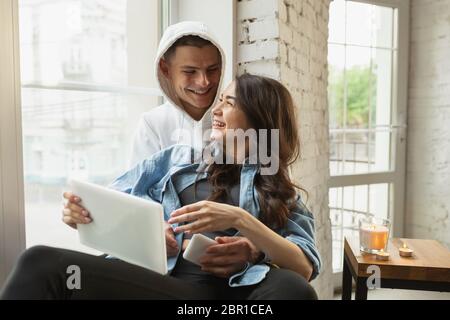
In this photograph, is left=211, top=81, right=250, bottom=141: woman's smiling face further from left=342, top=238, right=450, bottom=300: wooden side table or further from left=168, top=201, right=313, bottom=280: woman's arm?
left=342, top=238, right=450, bottom=300: wooden side table

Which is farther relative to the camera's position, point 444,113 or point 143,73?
point 444,113

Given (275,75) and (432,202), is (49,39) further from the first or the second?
(432,202)

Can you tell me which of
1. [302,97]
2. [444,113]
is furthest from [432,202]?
[302,97]

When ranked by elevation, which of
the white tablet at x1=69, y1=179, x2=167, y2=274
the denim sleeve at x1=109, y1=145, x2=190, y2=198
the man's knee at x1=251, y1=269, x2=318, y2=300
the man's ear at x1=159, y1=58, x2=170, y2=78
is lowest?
the man's knee at x1=251, y1=269, x2=318, y2=300

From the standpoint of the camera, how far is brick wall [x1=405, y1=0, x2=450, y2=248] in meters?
2.62

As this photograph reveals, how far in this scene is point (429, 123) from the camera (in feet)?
8.91

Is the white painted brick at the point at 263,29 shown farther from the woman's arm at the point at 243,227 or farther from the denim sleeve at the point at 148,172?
the woman's arm at the point at 243,227

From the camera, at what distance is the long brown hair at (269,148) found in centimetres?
127

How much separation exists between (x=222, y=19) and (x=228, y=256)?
1.03m

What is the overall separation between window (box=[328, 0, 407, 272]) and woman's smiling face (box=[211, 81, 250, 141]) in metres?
1.38

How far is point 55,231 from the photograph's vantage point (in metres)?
1.57

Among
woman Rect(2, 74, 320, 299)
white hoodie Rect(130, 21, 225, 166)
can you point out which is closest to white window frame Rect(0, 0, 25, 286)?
woman Rect(2, 74, 320, 299)

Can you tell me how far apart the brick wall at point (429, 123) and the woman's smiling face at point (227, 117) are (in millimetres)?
1858
